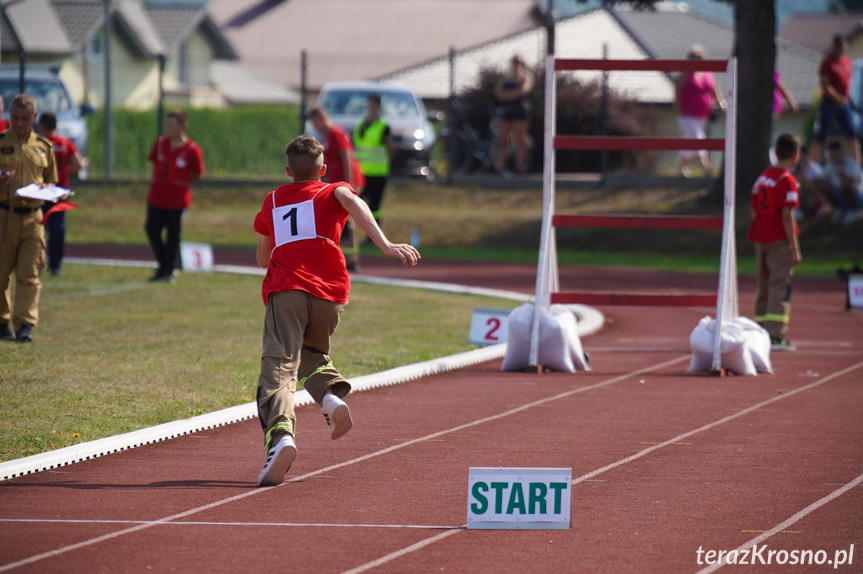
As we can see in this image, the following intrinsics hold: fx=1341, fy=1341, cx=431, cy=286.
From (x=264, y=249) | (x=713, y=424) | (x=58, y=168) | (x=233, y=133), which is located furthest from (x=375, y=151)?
(x=233, y=133)

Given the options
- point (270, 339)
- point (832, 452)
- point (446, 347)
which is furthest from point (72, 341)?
point (832, 452)

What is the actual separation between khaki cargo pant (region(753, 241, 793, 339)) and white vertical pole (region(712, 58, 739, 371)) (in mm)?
1362

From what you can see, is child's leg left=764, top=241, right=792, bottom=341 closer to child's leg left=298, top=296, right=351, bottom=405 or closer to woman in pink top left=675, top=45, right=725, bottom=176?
child's leg left=298, top=296, right=351, bottom=405

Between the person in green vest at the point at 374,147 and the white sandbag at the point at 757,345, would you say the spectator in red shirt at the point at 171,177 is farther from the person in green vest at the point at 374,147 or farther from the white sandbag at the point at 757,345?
the white sandbag at the point at 757,345

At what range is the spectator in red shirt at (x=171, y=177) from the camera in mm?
16219

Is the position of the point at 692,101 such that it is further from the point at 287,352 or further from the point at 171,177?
the point at 287,352

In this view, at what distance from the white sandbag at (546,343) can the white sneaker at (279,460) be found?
455 centimetres

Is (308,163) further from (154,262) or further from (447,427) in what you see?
(154,262)

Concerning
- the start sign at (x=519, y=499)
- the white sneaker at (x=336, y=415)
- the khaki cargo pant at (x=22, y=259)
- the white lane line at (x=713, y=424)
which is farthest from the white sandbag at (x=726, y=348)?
the khaki cargo pant at (x=22, y=259)

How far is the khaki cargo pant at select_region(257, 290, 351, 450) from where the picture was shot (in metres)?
6.86

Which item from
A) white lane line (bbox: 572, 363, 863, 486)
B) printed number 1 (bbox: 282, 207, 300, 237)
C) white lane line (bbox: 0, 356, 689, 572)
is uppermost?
printed number 1 (bbox: 282, 207, 300, 237)

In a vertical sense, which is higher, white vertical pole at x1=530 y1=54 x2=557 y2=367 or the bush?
the bush

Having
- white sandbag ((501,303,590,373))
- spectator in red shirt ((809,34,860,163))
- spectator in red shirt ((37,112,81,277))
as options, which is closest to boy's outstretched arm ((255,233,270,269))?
white sandbag ((501,303,590,373))

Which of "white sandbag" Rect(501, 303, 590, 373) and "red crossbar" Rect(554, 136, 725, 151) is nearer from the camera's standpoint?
"red crossbar" Rect(554, 136, 725, 151)
